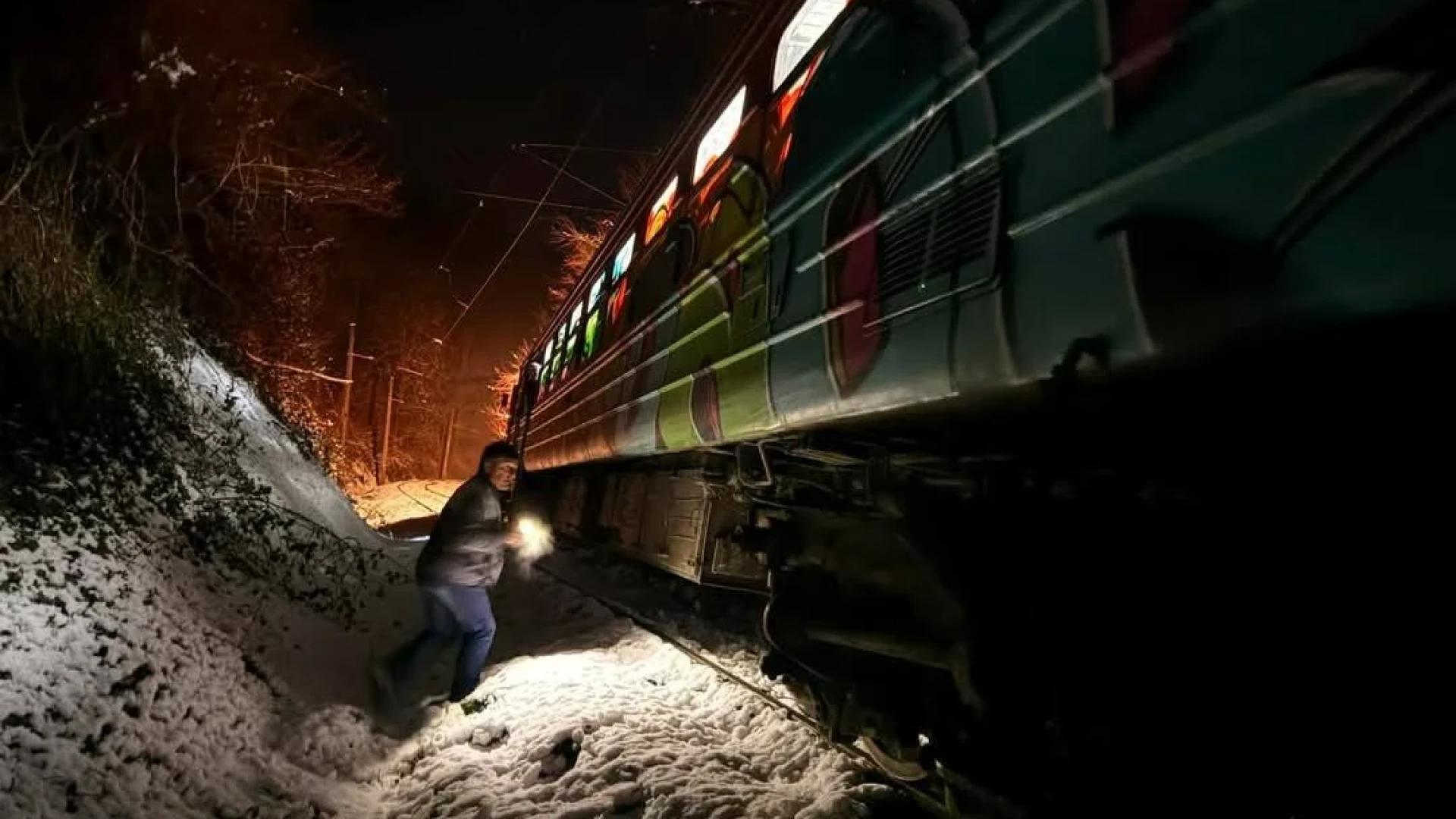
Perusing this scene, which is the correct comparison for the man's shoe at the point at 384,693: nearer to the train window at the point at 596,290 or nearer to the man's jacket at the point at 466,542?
the man's jacket at the point at 466,542

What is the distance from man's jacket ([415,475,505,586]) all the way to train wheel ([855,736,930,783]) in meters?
2.62

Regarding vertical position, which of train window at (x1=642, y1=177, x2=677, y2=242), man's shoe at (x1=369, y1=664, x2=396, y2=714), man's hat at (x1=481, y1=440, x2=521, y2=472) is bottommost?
man's shoe at (x1=369, y1=664, x2=396, y2=714)

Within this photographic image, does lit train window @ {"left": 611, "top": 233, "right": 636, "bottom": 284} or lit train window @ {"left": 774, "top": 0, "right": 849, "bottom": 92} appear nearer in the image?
lit train window @ {"left": 774, "top": 0, "right": 849, "bottom": 92}

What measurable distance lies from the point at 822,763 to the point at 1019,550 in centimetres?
185

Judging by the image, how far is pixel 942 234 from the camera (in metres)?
2.05

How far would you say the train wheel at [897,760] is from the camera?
9.62 ft

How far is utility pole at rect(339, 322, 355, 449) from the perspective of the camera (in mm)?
28875

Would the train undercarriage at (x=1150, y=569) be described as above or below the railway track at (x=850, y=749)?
above

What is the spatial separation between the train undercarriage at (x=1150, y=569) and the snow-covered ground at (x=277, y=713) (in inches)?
44.0

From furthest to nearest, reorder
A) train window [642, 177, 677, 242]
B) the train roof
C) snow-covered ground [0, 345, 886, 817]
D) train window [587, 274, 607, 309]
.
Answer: train window [587, 274, 607, 309]
train window [642, 177, 677, 242]
the train roof
snow-covered ground [0, 345, 886, 817]

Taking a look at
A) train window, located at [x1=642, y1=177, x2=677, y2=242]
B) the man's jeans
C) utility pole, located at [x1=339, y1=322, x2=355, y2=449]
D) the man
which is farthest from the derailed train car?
utility pole, located at [x1=339, y1=322, x2=355, y2=449]

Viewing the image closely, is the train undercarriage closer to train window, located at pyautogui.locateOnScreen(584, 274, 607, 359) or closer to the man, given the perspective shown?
the man

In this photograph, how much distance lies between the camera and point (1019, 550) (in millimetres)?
2088

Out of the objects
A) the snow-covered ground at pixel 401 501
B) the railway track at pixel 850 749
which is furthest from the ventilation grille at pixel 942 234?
the snow-covered ground at pixel 401 501
